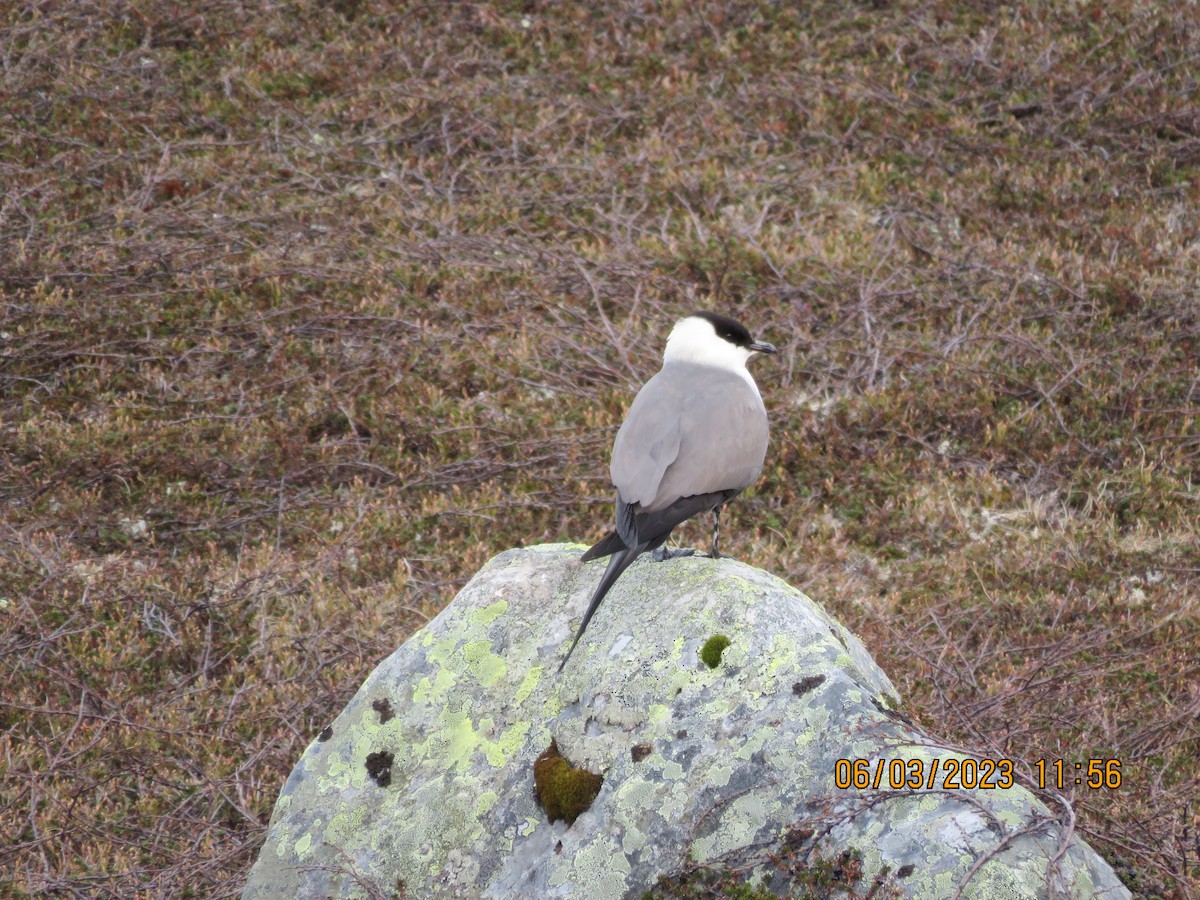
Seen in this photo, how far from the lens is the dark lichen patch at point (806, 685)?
3.99m

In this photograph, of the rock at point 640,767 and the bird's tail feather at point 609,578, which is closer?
the rock at point 640,767

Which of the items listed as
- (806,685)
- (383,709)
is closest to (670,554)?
(806,685)

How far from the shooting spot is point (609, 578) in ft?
15.1

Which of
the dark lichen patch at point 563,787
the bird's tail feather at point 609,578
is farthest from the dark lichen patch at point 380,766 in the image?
the bird's tail feather at point 609,578

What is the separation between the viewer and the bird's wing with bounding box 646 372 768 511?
5082mm

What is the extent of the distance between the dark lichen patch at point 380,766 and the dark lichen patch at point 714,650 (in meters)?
1.20

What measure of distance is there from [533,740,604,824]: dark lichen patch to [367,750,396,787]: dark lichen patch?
0.60 metres

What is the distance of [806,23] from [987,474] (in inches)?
304

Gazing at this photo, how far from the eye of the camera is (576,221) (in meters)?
12.2

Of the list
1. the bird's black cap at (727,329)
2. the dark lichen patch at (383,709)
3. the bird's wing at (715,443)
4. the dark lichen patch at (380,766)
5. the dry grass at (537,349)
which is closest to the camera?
the dark lichen patch at (380,766)

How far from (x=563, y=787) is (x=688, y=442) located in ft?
5.46

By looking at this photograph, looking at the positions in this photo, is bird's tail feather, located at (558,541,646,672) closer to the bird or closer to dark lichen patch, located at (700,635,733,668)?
the bird
